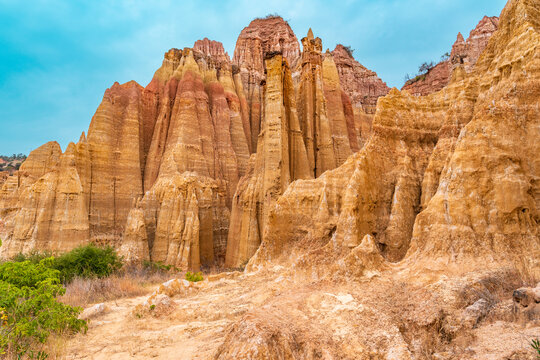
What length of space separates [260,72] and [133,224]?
29021mm

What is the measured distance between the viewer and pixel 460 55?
36781 millimetres

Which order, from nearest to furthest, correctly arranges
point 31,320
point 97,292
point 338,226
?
point 31,320 < point 338,226 < point 97,292

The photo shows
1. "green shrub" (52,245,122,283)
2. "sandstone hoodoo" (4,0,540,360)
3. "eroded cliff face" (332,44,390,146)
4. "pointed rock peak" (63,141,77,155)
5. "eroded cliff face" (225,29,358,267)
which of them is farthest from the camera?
"eroded cliff face" (332,44,390,146)

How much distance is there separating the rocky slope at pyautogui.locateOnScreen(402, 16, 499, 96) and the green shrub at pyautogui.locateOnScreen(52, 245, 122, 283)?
36.4 meters

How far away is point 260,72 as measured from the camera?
1779 inches

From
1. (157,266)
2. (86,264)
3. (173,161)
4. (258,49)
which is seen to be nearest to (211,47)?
(258,49)

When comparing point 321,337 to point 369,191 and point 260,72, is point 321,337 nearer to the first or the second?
point 369,191

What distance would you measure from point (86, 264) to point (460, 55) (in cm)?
4085

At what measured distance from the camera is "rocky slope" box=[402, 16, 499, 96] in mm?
37597

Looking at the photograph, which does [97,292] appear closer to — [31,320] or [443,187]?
[31,320]

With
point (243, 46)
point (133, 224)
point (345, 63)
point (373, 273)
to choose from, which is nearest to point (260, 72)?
point (243, 46)

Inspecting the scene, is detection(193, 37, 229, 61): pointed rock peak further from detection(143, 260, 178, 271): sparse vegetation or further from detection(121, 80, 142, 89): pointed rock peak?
detection(143, 260, 178, 271): sparse vegetation

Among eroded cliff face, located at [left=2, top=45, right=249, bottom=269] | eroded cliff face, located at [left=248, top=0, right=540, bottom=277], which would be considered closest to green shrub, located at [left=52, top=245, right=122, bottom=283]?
eroded cliff face, located at [left=2, top=45, right=249, bottom=269]

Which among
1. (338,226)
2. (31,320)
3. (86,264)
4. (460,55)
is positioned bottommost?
(86,264)
